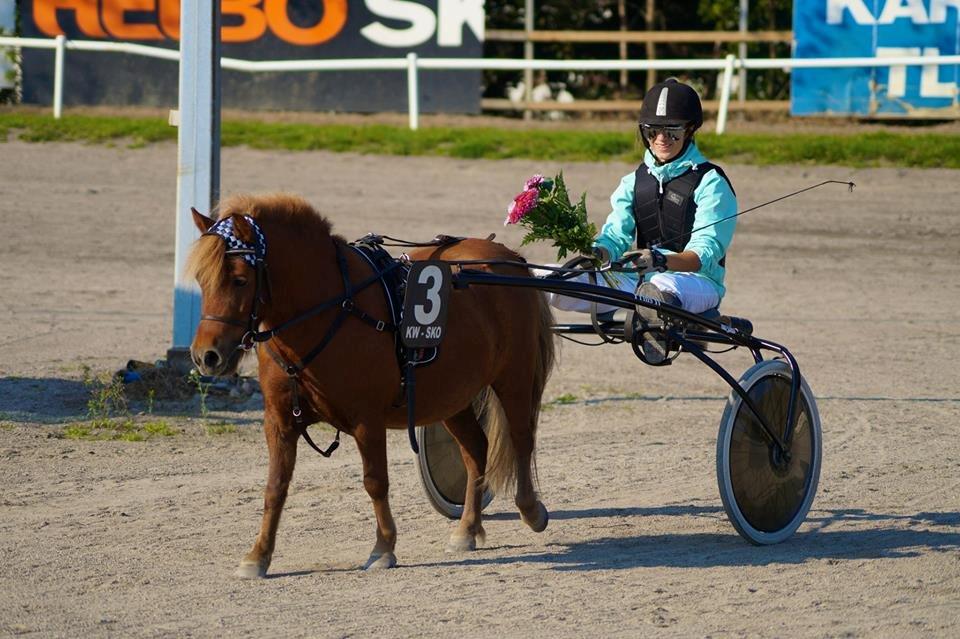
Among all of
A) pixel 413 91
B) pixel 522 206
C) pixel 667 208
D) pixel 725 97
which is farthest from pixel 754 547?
pixel 413 91

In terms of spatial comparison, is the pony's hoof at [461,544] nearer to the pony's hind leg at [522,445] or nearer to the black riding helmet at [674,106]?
the pony's hind leg at [522,445]

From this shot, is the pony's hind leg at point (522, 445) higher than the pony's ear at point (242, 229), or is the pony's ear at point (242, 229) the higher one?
the pony's ear at point (242, 229)

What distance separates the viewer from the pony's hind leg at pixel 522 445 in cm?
609

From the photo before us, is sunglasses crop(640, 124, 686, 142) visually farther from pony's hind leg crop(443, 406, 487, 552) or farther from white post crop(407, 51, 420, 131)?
white post crop(407, 51, 420, 131)

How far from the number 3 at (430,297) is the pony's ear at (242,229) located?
776 mm

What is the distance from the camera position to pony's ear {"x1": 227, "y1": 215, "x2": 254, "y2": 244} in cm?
494

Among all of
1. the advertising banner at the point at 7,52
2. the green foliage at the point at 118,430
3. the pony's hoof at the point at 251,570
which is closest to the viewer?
the pony's hoof at the point at 251,570

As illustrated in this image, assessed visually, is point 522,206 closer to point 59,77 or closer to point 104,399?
point 104,399

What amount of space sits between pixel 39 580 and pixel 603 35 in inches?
603

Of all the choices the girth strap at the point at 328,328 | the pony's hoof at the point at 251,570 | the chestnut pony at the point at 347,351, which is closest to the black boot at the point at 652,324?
the chestnut pony at the point at 347,351

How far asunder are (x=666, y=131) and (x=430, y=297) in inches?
63.7

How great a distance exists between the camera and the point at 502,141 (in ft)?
56.7

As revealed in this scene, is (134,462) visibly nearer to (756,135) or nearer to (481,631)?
(481,631)

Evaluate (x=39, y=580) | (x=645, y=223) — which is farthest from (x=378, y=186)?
(x=39, y=580)
